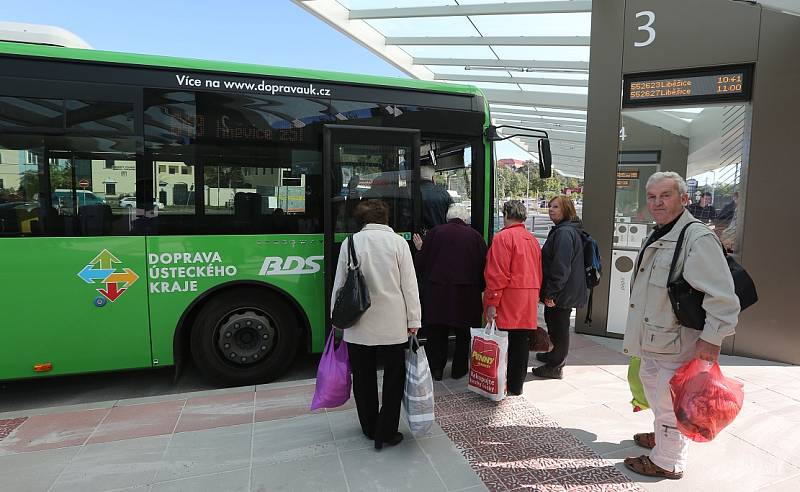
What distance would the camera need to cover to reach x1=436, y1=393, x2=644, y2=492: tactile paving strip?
305cm

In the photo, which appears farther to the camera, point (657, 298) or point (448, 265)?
point (448, 265)

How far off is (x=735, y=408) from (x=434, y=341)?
2594 mm

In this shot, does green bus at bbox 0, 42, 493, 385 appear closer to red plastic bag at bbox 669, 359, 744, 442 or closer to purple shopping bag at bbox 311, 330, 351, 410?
purple shopping bag at bbox 311, 330, 351, 410

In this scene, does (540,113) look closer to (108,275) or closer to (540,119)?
(540,119)

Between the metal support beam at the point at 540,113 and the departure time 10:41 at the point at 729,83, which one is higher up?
the metal support beam at the point at 540,113

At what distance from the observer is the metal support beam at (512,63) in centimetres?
1152

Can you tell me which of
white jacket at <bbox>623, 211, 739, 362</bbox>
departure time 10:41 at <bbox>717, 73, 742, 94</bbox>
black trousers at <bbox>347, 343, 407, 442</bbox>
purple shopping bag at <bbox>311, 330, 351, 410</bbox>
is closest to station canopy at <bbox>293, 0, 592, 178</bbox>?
departure time 10:41 at <bbox>717, 73, 742, 94</bbox>

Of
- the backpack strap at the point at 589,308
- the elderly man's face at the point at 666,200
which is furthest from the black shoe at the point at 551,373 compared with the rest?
the elderly man's face at the point at 666,200

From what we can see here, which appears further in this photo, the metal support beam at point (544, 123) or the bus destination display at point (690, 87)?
the metal support beam at point (544, 123)

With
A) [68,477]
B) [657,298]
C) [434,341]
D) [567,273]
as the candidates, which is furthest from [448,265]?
[68,477]

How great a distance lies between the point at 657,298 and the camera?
9.66 ft

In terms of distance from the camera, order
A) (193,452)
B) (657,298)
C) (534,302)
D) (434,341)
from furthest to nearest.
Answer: (434,341)
(534,302)
(193,452)
(657,298)

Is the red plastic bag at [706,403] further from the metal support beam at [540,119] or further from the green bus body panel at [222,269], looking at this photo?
the metal support beam at [540,119]

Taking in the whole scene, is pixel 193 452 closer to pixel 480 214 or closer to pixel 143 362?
pixel 143 362
